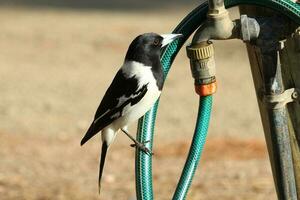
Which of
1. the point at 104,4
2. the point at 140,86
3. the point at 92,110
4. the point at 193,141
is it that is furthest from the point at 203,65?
the point at 104,4

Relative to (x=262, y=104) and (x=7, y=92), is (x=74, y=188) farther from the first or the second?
(x=7, y=92)

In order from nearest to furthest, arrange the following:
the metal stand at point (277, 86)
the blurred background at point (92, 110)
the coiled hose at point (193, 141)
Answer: the metal stand at point (277, 86), the coiled hose at point (193, 141), the blurred background at point (92, 110)

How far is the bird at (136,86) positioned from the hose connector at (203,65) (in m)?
0.27

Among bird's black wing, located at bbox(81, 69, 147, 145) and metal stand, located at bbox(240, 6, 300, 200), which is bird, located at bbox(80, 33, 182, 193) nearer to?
bird's black wing, located at bbox(81, 69, 147, 145)

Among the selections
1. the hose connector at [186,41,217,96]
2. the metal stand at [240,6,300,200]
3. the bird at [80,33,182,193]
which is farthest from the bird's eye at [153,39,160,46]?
the metal stand at [240,6,300,200]

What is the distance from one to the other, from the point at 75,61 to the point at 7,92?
8.30 ft

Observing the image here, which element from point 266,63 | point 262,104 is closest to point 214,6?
point 266,63

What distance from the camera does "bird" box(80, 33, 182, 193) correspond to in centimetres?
382

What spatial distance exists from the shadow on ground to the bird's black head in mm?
13572

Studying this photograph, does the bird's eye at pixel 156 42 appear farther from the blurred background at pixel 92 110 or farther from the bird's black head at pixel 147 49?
the blurred background at pixel 92 110

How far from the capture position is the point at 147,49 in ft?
12.6

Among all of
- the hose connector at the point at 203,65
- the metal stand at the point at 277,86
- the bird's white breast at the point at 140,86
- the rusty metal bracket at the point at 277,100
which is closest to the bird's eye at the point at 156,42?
the bird's white breast at the point at 140,86

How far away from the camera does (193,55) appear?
348 centimetres

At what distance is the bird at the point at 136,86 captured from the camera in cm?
382
